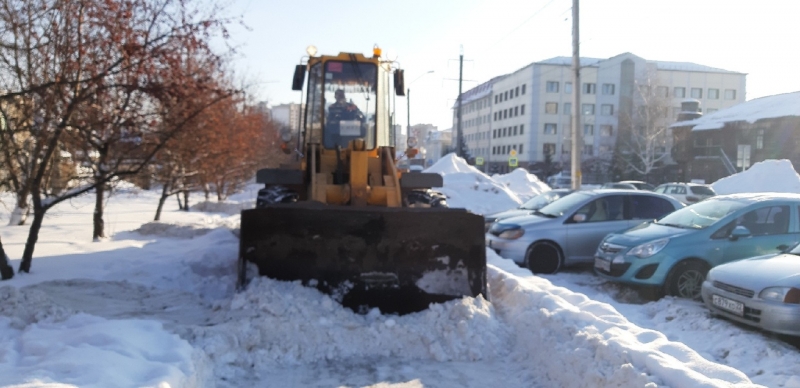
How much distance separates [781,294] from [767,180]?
76.6ft

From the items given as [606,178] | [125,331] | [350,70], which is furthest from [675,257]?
[606,178]

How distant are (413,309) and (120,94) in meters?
6.03

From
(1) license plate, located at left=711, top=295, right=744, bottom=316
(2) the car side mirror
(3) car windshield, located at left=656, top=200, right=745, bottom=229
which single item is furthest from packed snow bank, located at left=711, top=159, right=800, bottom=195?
(1) license plate, located at left=711, top=295, right=744, bottom=316

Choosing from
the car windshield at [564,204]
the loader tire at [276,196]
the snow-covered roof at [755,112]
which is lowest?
the car windshield at [564,204]

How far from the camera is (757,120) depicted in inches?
1601

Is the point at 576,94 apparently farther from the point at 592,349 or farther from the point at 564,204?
the point at 592,349

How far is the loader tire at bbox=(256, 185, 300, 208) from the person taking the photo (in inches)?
341

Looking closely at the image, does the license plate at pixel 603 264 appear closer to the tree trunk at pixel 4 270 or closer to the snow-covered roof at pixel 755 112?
the tree trunk at pixel 4 270

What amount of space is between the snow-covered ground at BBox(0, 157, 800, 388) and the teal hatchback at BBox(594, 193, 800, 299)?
452mm

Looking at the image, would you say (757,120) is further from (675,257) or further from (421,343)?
(421,343)

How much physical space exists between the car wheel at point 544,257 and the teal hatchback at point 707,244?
202 centimetres

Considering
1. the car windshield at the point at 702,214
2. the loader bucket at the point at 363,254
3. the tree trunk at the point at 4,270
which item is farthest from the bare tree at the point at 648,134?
the tree trunk at the point at 4,270

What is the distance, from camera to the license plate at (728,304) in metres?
6.84

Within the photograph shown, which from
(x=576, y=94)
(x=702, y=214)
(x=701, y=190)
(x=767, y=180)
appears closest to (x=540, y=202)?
(x=576, y=94)
